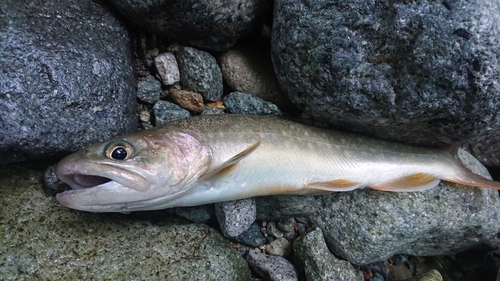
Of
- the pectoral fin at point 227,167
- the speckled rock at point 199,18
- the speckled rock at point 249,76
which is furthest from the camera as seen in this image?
the speckled rock at point 249,76

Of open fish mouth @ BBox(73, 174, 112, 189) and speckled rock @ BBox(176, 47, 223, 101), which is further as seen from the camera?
speckled rock @ BBox(176, 47, 223, 101)

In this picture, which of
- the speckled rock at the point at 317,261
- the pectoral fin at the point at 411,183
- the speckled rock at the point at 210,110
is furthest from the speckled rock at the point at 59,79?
the pectoral fin at the point at 411,183

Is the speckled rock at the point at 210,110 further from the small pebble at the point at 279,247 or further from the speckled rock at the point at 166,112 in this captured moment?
the small pebble at the point at 279,247

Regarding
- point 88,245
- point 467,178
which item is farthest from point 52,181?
point 467,178

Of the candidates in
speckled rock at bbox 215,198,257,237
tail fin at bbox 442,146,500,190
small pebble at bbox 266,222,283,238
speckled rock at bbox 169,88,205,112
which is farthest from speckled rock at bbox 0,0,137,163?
tail fin at bbox 442,146,500,190

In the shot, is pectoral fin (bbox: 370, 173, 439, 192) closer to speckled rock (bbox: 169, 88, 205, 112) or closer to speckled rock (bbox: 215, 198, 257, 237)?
speckled rock (bbox: 215, 198, 257, 237)

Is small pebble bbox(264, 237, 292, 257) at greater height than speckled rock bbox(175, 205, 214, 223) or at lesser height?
lesser
